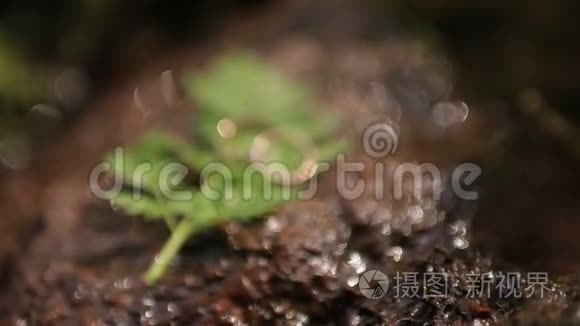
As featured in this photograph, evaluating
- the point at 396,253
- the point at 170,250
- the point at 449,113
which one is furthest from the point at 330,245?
the point at 449,113

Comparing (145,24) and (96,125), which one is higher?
(145,24)

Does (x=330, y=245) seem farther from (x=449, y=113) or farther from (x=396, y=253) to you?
(x=449, y=113)

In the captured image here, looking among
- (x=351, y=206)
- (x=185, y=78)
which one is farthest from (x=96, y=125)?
(x=351, y=206)

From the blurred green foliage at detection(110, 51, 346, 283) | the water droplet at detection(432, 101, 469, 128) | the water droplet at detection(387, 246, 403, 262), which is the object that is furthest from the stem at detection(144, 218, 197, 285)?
the water droplet at detection(432, 101, 469, 128)

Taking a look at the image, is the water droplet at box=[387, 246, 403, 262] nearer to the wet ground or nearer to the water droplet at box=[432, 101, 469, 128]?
the wet ground

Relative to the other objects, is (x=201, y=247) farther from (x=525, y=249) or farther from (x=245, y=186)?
(x=525, y=249)

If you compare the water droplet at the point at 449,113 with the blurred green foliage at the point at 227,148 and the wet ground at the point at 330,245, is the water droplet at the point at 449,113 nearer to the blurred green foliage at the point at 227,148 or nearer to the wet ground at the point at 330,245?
the wet ground at the point at 330,245
